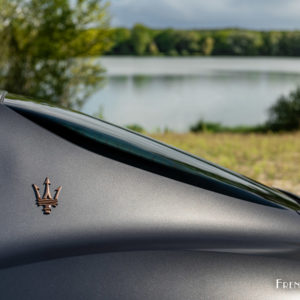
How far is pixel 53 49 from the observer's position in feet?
53.1

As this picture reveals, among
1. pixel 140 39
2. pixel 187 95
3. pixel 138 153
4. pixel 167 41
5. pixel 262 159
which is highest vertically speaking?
pixel 167 41

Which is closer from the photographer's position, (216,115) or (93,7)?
(93,7)

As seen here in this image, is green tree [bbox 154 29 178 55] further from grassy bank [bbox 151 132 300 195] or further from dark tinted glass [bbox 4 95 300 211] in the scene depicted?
dark tinted glass [bbox 4 95 300 211]

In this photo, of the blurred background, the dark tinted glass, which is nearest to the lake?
the blurred background

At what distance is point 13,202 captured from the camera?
1.40 metres

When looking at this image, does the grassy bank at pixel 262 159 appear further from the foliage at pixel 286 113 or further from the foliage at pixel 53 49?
the foliage at pixel 286 113

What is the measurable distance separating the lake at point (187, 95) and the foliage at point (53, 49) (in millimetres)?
836

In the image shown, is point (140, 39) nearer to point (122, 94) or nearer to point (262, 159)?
point (122, 94)

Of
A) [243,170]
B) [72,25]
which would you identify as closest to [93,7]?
[72,25]

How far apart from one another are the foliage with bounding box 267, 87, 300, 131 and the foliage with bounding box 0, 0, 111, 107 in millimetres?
9017

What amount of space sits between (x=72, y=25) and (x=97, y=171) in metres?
15.6

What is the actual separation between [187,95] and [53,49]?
20600mm

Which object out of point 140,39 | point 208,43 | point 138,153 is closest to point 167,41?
point 140,39

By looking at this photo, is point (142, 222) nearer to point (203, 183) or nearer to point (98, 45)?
point (203, 183)
